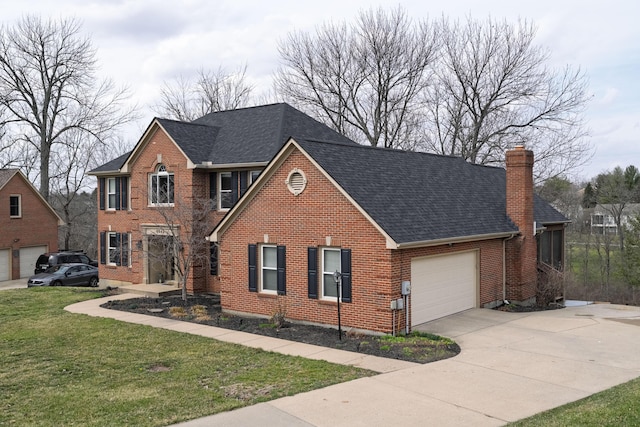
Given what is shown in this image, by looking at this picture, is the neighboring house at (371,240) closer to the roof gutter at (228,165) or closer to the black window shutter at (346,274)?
the black window shutter at (346,274)

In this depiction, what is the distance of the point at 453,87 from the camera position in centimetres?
3916

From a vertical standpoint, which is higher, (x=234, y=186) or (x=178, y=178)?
(x=178, y=178)

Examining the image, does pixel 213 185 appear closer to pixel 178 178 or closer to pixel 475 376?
pixel 178 178

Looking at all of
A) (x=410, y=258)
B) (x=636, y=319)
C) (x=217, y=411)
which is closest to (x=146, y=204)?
(x=410, y=258)

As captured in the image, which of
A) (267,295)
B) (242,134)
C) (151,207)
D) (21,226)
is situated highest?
(242,134)

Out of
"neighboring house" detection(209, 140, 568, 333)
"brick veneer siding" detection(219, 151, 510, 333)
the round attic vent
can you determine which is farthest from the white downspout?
the round attic vent

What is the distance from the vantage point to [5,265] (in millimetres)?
35125

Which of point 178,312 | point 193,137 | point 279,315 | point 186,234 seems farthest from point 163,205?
point 279,315

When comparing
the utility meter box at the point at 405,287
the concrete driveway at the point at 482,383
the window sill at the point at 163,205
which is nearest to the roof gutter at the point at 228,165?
the window sill at the point at 163,205

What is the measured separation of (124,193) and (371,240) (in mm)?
15837

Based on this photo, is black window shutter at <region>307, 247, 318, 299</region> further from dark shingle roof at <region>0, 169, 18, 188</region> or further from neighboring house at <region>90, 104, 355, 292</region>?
dark shingle roof at <region>0, 169, 18, 188</region>

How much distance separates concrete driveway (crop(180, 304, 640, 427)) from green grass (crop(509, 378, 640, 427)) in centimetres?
28

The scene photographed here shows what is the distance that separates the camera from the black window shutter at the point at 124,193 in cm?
2605

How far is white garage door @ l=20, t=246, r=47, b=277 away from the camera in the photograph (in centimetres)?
3619
